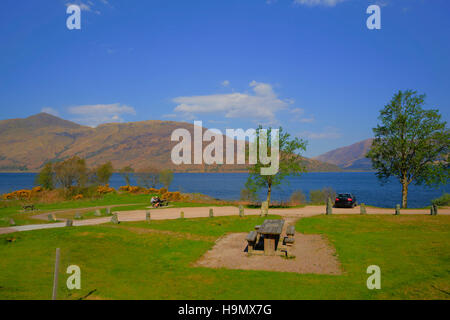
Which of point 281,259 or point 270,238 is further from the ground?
point 270,238

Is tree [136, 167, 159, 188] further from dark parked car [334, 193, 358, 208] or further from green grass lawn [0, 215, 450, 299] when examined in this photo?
green grass lawn [0, 215, 450, 299]

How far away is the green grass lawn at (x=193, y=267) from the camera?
8289 mm

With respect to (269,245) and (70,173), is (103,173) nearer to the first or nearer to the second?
(70,173)

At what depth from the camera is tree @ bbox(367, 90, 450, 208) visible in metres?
32.1

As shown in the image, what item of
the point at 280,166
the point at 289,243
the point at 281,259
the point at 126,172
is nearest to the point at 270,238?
the point at 281,259

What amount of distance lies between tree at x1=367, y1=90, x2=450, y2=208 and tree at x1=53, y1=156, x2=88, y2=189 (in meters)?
48.2

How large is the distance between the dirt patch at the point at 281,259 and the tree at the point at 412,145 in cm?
2382

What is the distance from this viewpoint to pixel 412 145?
1280 inches

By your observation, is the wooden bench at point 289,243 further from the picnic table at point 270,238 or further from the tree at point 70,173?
the tree at point 70,173

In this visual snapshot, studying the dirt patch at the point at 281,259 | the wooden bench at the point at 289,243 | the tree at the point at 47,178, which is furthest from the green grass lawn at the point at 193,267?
the tree at the point at 47,178

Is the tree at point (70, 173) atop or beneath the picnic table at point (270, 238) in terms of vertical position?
atop

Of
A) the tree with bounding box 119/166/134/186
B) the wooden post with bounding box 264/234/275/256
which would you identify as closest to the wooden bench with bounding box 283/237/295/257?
the wooden post with bounding box 264/234/275/256

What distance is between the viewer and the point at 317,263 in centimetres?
1170

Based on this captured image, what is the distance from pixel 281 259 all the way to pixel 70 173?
49.8m
